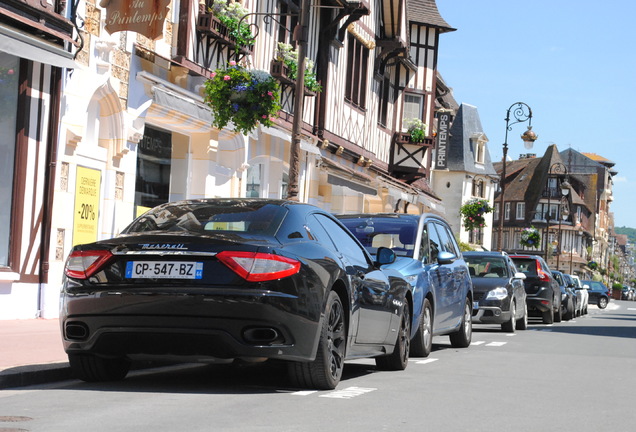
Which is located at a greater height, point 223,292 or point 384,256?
point 384,256

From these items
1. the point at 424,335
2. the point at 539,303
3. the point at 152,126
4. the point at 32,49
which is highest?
the point at 32,49

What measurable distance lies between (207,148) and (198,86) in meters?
1.46

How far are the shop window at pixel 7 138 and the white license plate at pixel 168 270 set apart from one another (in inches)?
302

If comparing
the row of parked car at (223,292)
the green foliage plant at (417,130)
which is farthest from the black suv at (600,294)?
the row of parked car at (223,292)

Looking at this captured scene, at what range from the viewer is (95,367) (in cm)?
871

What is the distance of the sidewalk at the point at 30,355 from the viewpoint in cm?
848

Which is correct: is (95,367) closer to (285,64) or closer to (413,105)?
(285,64)

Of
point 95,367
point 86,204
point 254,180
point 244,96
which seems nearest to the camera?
point 95,367

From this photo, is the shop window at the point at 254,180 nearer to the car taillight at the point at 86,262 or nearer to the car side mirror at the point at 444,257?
the car side mirror at the point at 444,257

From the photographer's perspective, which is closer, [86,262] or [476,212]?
[86,262]

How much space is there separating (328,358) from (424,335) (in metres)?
4.84

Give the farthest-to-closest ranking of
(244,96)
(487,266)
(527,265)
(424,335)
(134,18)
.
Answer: (527,265)
(487,266)
(244,96)
(134,18)
(424,335)

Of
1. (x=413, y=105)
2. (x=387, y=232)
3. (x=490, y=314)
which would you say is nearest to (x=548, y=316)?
(x=490, y=314)

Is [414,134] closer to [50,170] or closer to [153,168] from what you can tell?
[153,168]
